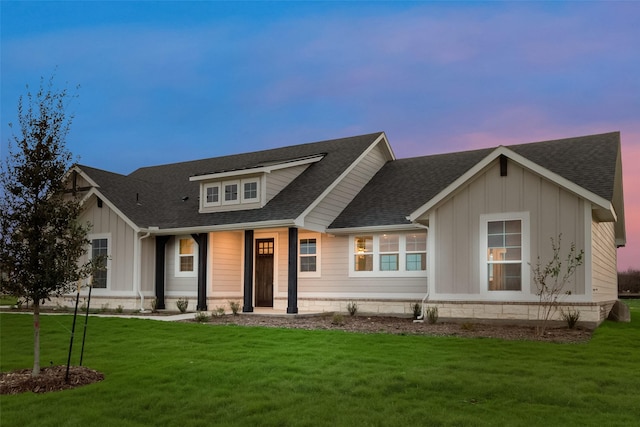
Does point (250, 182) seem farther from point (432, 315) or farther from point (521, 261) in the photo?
point (521, 261)

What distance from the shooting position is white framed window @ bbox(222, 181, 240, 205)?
22766 mm

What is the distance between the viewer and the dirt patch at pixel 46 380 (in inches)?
361

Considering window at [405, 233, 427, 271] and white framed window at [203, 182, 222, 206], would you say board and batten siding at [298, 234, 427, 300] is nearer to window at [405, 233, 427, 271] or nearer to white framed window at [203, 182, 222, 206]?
window at [405, 233, 427, 271]

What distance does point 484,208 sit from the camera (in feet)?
53.4

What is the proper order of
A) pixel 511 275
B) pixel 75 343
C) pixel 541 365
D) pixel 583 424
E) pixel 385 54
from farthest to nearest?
pixel 385 54
pixel 511 275
pixel 75 343
pixel 541 365
pixel 583 424

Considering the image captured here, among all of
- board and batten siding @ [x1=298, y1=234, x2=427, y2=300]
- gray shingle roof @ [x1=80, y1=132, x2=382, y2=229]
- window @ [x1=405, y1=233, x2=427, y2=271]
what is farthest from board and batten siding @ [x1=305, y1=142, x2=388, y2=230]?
window @ [x1=405, y1=233, x2=427, y2=271]

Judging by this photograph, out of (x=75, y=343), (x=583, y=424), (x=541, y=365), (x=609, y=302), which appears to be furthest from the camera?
(x=609, y=302)

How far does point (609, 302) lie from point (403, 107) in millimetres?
14636

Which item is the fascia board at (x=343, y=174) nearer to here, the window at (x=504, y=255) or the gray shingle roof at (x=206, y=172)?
the gray shingle roof at (x=206, y=172)

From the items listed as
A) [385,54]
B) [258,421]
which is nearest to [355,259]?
[385,54]

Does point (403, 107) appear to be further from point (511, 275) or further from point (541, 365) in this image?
point (541, 365)

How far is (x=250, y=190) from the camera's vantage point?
22.5 meters

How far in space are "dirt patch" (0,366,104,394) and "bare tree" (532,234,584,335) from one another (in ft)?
34.7

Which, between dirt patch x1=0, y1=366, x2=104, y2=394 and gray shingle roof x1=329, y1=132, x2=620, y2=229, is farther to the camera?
gray shingle roof x1=329, y1=132, x2=620, y2=229
